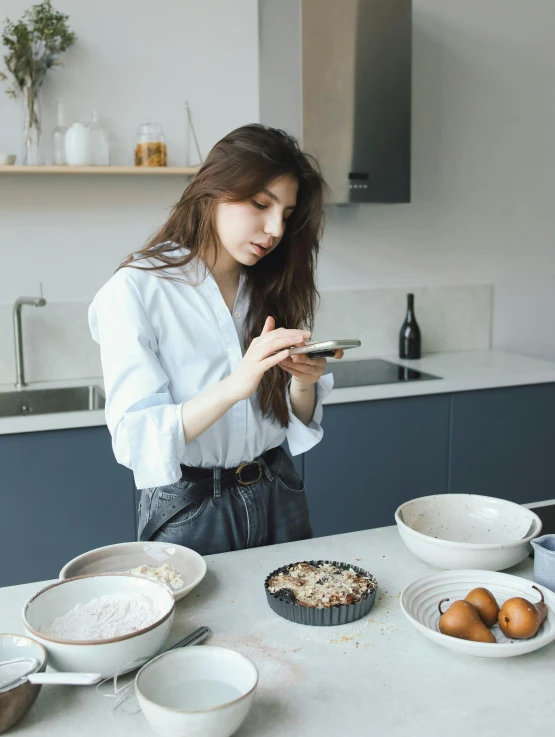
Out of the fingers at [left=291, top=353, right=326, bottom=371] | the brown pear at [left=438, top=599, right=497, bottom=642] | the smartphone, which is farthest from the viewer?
the fingers at [left=291, top=353, right=326, bottom=371]

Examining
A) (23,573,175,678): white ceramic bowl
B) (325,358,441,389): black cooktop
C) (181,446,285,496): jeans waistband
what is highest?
(181,446,285,496): jeans waistband

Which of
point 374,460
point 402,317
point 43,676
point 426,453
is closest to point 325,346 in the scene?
point 43,676

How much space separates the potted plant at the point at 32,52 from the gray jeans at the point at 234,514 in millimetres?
1524

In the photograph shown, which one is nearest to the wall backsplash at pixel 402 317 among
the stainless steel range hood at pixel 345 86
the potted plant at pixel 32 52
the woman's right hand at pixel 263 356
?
the stainless steel range hood at pixel 345 86

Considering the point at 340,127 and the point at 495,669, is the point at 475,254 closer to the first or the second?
the point at 340,127

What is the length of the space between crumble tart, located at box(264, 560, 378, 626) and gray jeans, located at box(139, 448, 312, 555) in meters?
0.31

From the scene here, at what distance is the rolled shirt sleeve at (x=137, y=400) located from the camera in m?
1.34

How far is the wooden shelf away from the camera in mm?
2465

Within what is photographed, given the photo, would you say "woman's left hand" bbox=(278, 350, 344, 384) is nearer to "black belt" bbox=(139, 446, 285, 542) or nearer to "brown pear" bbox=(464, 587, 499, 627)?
"black belt" bbox=(139, 446, 285, 542)

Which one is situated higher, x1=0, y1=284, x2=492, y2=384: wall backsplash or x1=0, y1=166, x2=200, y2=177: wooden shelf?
x1=0, y1=166, x2=200, y2=177: wooden shelf

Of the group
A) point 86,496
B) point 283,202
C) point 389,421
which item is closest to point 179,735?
point 283,202

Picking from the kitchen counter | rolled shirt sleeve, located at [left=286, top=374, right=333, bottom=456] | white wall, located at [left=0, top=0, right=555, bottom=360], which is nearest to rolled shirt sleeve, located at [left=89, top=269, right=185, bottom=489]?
the kitchen counter

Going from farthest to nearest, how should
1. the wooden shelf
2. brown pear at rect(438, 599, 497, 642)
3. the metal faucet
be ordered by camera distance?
the metal faucet, the wooden shelf, brown pear at rect(438, 599, 497, 642)

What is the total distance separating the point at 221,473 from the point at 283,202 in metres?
0.57
